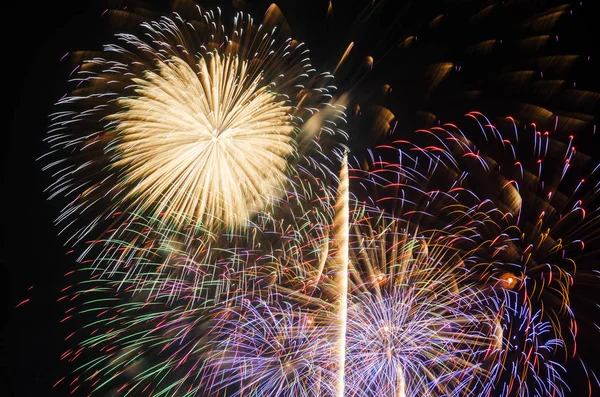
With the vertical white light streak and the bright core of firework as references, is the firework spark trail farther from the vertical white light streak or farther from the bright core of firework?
the bright core of firework

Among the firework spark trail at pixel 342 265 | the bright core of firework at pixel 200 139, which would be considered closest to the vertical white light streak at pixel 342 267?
the firework spark trail at pixel 342 265

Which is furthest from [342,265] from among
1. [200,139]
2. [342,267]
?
[200,139]

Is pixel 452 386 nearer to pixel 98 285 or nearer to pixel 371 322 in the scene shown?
pixel 371 322

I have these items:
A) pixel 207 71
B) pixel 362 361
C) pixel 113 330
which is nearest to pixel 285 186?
pixel 207 71

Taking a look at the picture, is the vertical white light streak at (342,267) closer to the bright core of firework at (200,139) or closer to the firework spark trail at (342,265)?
the firework spark trail at (342,265)

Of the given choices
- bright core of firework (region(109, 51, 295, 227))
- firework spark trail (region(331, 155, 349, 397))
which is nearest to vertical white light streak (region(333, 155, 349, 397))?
firework spark trail (region(331, 155, 349, 397))
